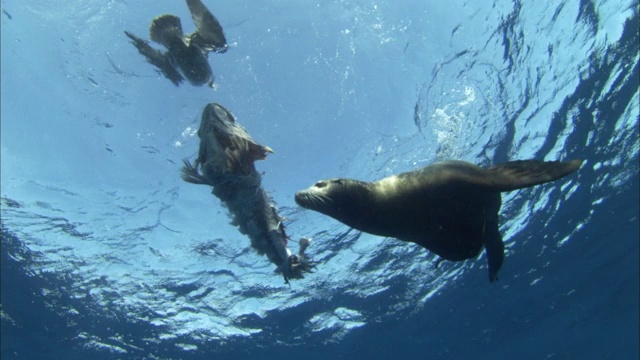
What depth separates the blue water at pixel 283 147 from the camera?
8.77m

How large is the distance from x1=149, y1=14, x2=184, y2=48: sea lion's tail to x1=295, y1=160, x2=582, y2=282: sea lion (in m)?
3.41

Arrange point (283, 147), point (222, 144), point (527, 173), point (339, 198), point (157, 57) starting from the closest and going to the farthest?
point (339, 198) → point (527, 173) → point (222, 144) → point (157, 57) → point (283, 147)

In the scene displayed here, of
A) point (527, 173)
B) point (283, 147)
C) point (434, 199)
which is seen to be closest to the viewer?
point (527, 173)

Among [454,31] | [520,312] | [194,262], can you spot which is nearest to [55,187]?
[194,262]

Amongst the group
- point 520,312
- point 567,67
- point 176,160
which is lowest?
point 520,312

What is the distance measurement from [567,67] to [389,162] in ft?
19.0

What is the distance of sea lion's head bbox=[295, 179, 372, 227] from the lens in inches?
137

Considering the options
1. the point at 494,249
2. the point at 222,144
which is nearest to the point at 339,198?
the point at 222,144

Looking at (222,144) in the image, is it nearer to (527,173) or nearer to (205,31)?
(205,31)

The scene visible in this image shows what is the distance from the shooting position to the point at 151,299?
17.5 metres

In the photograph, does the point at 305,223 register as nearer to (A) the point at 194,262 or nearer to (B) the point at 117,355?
(A) the point at 194,262

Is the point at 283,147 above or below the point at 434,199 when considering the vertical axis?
above

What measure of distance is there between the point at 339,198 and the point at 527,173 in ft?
5.79

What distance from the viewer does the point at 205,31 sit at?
5605 mm
